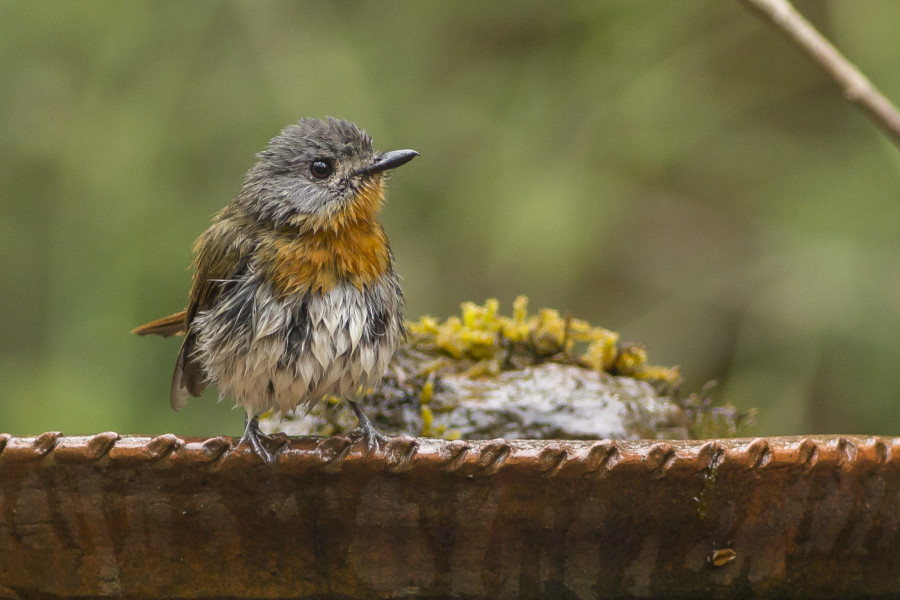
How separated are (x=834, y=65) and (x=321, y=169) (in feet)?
5.02

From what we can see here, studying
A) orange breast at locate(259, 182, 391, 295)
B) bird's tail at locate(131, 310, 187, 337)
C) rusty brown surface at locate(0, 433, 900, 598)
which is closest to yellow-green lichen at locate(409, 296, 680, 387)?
orange breast at locate(259, 182, 391, 295)

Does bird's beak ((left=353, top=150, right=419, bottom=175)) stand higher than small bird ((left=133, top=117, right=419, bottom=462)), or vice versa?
bird's beak ((left=353, top=150, right=419, bottom=175))

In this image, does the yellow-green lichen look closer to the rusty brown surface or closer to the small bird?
the small bird

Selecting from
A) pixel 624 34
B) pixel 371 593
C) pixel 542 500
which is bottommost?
pixel 371 593

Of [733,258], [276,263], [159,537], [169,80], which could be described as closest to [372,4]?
[169,80]

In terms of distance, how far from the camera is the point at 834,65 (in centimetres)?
178

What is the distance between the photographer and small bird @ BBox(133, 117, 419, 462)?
2.66 metres

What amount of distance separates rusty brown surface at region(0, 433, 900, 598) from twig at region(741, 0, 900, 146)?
59cm

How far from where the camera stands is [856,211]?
437cm

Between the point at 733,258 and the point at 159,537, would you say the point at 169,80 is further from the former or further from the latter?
the point at 159,537

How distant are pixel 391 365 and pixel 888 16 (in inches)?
108

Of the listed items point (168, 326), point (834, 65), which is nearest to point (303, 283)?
point (168, 326)

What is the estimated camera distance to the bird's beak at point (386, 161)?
9.25 feet

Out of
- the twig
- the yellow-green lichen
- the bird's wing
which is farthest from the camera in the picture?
the yellow-green lichen
